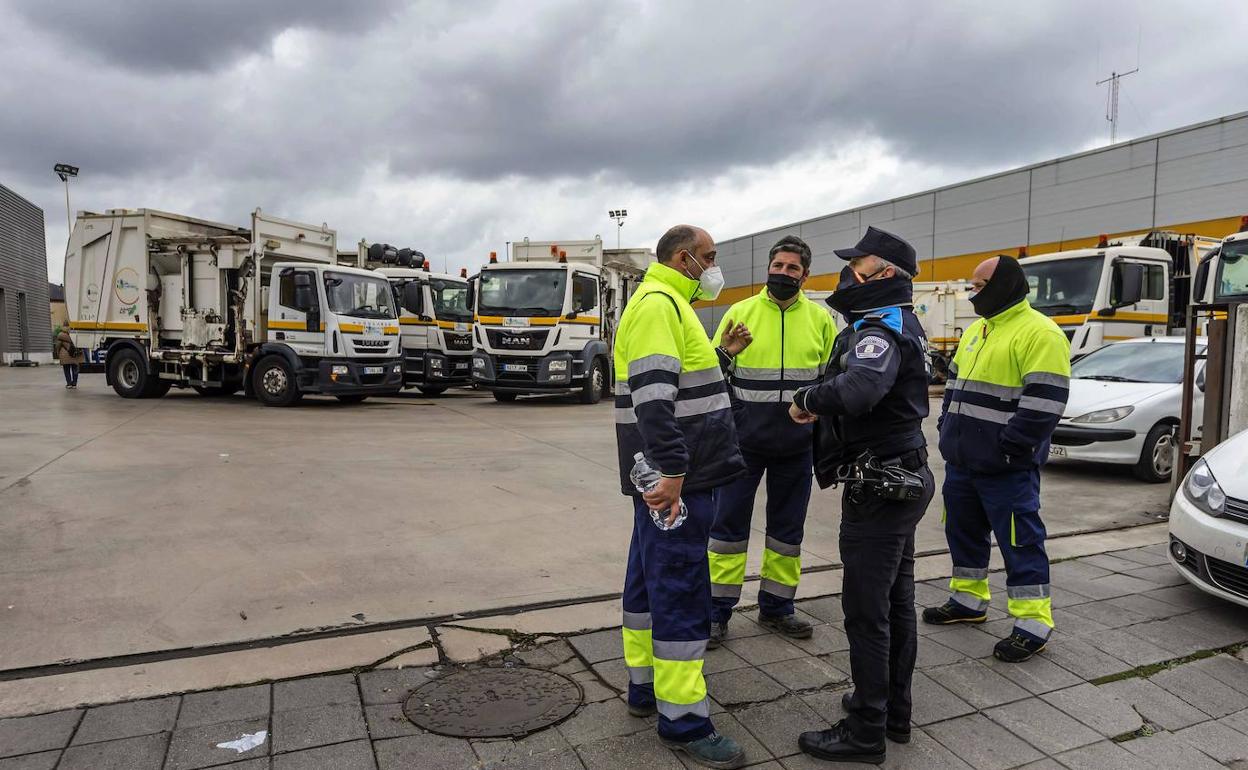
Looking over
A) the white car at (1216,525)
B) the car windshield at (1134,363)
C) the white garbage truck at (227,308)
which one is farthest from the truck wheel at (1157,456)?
the white garbage truck at (227,308)

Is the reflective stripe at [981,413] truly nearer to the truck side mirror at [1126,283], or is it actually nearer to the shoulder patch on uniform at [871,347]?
the shoulder patch on uniform at [871,347]

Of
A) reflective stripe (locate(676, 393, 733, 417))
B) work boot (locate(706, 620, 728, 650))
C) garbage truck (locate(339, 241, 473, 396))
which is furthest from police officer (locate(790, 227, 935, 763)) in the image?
garbage truck (locate(339, 241, 473, 396))

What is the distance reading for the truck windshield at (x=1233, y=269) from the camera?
6445mm

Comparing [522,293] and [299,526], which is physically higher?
[522,293]

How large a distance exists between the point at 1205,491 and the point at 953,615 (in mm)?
1579

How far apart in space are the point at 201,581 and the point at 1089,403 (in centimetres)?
785

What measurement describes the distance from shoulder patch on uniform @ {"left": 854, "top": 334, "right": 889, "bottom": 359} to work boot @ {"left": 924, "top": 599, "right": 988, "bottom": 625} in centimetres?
187

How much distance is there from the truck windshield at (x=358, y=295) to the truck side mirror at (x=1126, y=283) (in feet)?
38.9

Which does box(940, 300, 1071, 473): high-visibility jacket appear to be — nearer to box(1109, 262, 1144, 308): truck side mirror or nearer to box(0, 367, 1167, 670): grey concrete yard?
box(0, 367, 1167, 670): grey concrete yard

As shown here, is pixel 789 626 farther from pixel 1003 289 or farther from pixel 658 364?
pixel 1003 289

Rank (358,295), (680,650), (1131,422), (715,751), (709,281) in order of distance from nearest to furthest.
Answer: (715,751), (680,650), (709,281), (1131,422), (358,295)

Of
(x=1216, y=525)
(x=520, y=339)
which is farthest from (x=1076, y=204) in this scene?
(x=1216, y=525)

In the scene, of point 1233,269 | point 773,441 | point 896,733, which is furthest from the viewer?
point 1233,269

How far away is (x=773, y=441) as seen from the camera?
3.69 metres
